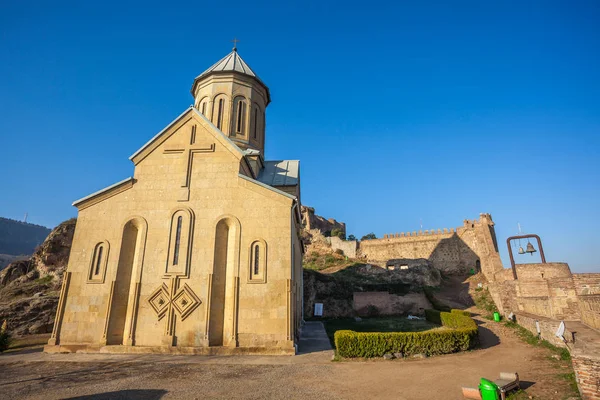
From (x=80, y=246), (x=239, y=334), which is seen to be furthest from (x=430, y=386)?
(x=80, y=246)

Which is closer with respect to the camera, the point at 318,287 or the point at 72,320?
the point at 72,320

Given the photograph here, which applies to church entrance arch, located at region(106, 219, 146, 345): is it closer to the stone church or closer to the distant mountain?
the stone church

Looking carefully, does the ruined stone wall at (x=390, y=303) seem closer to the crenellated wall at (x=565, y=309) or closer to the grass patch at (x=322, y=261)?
the crenellated wall at (x=565, y=309)

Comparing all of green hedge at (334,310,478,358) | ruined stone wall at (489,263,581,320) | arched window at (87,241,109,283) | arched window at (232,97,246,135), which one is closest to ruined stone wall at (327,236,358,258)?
ruined stone wall at (489,263,581,320)

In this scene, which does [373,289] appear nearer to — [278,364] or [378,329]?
[378,329]

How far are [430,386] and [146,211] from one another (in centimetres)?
1045

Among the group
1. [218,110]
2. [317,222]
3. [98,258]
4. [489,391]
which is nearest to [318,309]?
[98,258]

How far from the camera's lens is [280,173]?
1673cm

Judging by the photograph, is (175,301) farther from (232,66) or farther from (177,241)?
(232,66)

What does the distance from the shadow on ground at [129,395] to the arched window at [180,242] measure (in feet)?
15.3

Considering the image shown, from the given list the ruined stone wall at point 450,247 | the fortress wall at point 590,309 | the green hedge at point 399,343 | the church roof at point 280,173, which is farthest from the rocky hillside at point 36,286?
the ruined stone wall at point 450,247

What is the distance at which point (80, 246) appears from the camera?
11484mm

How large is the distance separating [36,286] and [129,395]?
1875cm

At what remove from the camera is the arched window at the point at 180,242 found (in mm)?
10906
